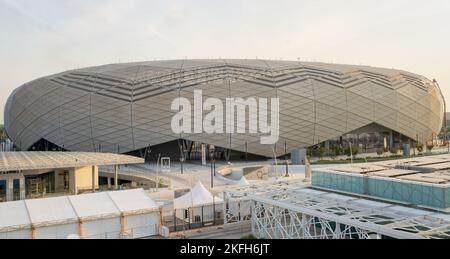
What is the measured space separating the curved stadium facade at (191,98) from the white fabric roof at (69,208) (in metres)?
32.2

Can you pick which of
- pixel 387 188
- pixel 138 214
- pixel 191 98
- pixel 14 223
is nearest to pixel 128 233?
pixel 138 214

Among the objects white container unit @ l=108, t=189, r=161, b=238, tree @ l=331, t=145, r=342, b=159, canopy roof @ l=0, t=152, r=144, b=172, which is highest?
tree @ l=331, t=145, r=342, b=159

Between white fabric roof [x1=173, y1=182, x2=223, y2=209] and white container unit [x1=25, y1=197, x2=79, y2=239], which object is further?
white fabric roof [x1=173, y1=182, x2=223, y2=209]

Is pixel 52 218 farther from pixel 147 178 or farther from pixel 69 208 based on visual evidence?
pixel 147 178

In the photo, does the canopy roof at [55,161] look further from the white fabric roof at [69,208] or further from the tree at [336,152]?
the tree at [336,152]

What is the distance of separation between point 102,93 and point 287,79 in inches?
1047

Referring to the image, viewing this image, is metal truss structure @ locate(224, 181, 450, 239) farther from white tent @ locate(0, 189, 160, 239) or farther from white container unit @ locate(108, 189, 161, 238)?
white tent @ locate(0, 189, 160, 239)

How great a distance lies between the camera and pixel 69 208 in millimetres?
22344

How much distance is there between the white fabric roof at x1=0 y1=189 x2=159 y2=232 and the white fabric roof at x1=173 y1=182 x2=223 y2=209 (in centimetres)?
295

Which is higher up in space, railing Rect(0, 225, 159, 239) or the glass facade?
the glass facade

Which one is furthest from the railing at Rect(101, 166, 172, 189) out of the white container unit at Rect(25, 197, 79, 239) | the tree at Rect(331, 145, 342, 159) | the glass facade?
the tree at Rect(331, 145, 342, 159)

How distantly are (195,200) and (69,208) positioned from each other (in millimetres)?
8047

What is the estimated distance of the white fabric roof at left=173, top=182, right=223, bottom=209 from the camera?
27172 mm

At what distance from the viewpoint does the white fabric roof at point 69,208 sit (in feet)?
67.6
